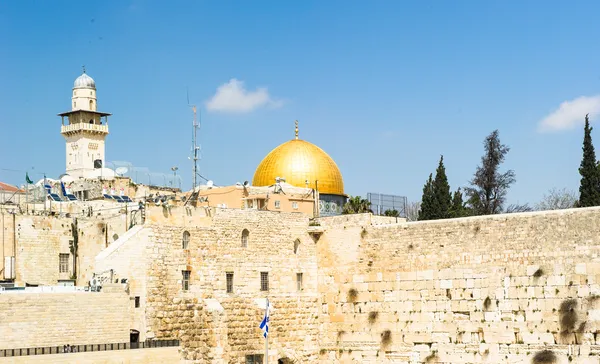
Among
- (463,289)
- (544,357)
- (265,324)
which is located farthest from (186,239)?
(544,357)

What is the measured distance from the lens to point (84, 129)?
159ft

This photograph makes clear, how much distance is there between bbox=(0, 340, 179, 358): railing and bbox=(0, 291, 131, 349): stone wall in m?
0.40

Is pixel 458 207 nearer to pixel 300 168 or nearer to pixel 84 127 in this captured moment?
pixel 300 168

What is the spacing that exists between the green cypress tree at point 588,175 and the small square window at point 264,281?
10877 mm

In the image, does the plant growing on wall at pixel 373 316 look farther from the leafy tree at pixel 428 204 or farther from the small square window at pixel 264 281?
the leafy tree at pixel 428 204

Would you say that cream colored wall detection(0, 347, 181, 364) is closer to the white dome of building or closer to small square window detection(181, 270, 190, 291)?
small square window detection(181, 270, 190, 291)

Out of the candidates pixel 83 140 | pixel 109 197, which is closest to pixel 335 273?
pixel 109 197

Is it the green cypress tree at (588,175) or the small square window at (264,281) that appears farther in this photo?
the green cypress tree at (588,175)

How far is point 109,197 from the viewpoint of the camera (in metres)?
35.5

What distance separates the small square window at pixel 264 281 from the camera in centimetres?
3073

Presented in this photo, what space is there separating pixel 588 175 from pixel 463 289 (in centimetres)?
817

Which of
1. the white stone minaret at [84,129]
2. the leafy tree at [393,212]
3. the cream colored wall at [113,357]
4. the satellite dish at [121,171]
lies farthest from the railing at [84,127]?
the cream colored wall at [113,357]

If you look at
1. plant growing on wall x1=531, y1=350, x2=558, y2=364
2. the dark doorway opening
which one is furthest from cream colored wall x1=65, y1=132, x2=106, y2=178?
plant growing on wall x1=531, y1=350, x2=558, y2=364

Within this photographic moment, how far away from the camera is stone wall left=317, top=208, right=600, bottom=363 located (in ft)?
88.0
